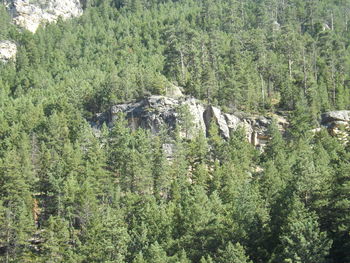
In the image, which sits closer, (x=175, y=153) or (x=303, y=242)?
(x=303, y=242)

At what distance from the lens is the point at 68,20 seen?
6112 inches

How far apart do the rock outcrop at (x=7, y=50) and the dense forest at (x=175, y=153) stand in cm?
301

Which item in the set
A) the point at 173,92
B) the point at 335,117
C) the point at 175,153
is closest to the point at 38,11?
the point at 173,92

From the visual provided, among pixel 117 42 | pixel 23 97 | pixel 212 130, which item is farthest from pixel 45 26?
pixel 212 130

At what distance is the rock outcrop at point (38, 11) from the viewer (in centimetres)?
15575

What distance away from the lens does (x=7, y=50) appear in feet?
433

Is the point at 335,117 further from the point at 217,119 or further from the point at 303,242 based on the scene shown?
the point at 303,242

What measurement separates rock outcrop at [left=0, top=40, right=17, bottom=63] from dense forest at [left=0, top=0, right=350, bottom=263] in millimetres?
3012

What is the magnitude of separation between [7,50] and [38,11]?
32.8 metres

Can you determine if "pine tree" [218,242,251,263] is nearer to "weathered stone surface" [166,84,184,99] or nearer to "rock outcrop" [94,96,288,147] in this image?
"rock outcrop" [94,96,288,147]

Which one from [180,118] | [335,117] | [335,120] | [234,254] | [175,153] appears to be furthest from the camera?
[335,117]

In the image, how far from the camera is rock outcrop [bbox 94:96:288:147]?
8362 centimetres

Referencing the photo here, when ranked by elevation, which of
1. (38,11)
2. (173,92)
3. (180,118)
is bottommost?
(180,118)

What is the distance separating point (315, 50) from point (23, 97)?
227 ft
